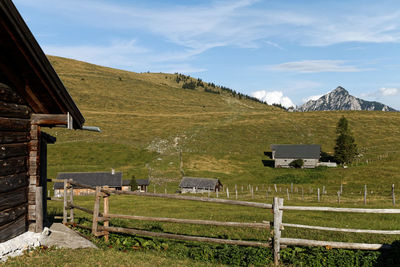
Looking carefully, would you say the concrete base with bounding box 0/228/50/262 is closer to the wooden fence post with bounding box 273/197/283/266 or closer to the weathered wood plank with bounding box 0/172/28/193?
the weathered wood plank with bounding box 0/172/28/193

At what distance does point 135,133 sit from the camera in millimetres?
107812

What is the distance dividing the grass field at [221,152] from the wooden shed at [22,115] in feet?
23.8

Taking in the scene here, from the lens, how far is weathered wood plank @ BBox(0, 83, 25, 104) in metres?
9.23

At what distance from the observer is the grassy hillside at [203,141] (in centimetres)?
6894

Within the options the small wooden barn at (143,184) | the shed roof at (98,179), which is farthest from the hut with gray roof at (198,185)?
the shed roof at (98,179)

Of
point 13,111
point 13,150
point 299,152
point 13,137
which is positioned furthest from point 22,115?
point 299,152

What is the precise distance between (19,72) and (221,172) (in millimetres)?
65395

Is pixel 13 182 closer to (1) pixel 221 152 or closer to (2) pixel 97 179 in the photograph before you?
(2) pixel 97 179

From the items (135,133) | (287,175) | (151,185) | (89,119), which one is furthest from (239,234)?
(89,119)

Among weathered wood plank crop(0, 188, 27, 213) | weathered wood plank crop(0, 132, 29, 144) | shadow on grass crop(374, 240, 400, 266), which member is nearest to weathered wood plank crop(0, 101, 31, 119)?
weathered wood plank crop(0, 132, 29, 144)

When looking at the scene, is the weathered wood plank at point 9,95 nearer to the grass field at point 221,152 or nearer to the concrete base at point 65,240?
the concrete base at point 65,240

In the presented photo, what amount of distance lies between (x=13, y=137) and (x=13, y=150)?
0.37 m

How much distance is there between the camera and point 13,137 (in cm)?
941

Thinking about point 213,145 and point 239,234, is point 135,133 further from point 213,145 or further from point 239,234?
point 239,234
